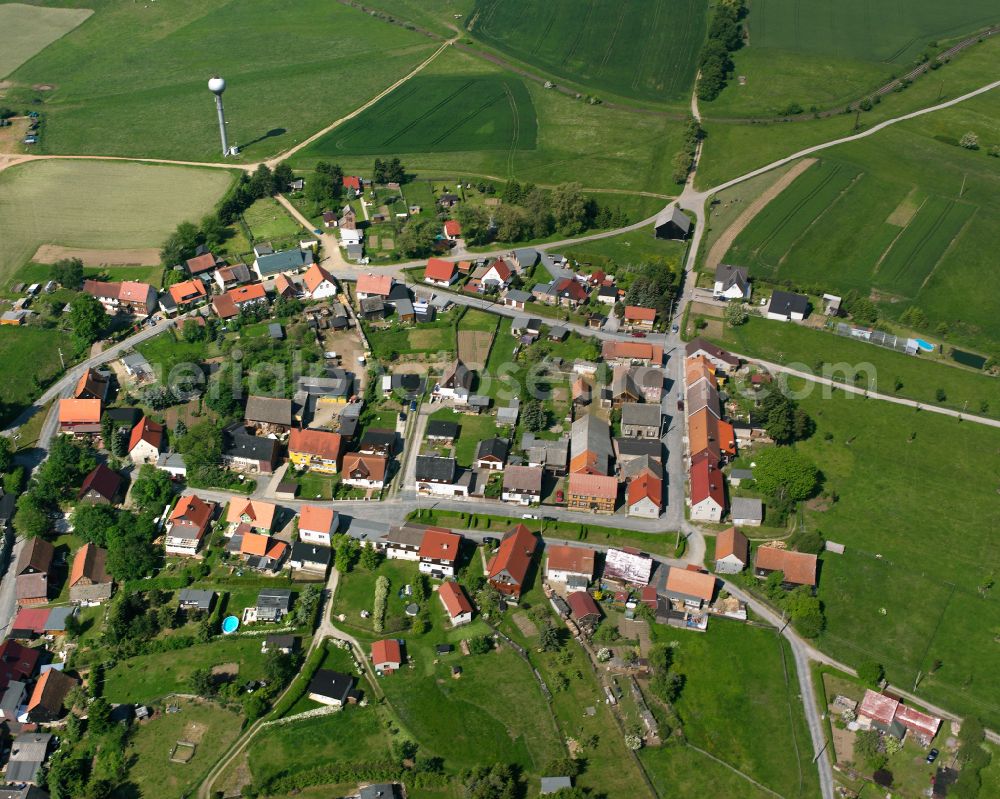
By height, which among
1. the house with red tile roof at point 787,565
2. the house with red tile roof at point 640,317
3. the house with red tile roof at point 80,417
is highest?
the house with red tile roof at point 640,317

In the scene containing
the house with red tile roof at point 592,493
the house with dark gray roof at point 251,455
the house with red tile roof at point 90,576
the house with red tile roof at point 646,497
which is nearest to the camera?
the house with red tile roof at point 90,576

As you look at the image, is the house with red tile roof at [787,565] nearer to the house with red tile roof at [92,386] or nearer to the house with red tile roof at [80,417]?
the house with red tile roof at [80,417]

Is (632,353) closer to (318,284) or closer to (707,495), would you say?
(707,495)

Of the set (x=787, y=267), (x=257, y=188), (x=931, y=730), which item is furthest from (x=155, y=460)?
(x=787, y=267)

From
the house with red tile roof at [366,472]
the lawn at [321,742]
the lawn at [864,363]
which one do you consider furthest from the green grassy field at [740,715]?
the lawn at [864,363]

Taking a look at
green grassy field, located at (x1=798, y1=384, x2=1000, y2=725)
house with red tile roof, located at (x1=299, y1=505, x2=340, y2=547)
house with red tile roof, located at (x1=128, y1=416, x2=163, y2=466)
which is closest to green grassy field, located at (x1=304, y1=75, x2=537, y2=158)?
house with red tile roof, located at (x1=128, y1=416, x2=163, y2=466)

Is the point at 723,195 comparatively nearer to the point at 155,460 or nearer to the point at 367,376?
the point at 367,376

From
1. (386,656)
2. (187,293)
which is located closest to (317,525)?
(386,656)
